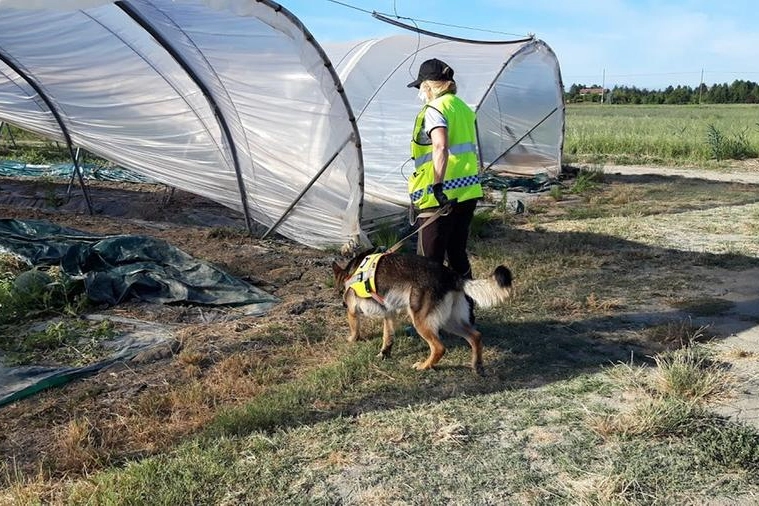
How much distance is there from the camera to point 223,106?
304 inches

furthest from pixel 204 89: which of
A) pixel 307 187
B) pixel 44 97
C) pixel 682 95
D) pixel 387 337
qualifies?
pixel 682 95

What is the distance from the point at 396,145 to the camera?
11.0 metres

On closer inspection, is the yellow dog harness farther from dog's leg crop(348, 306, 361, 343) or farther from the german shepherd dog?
dog's leg crop(348, 306, 361, 343)

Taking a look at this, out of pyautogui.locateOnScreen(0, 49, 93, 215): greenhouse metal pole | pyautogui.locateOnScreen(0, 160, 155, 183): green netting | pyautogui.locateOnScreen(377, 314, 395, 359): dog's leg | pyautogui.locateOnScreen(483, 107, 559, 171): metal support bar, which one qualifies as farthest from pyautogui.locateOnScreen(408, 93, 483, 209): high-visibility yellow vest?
pyautogui.locateOnScreen(483, 107, 559, 171): metal support bar

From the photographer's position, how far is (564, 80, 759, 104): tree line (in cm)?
7650

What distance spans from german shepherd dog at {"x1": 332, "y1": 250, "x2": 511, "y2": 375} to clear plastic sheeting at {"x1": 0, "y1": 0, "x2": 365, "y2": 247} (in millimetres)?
2736

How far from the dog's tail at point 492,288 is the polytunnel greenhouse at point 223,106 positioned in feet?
9.71

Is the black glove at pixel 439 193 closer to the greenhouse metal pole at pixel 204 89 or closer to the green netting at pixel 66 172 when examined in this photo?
the greenhouse metal pole at pixel 204 89

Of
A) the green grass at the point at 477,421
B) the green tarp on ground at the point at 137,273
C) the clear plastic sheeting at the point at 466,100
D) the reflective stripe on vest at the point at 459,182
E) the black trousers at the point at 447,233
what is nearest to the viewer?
the green grass at the point at 477,421

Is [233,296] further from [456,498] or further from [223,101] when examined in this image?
[456,498]

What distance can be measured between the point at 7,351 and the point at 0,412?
0.91 metres

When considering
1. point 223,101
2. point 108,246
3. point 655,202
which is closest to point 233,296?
point 108,246

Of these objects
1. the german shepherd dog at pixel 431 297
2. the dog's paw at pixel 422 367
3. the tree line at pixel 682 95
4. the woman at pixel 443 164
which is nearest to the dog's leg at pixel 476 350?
the german shepherd dog at pixel 431 297

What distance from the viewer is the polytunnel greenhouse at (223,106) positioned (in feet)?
22.5
